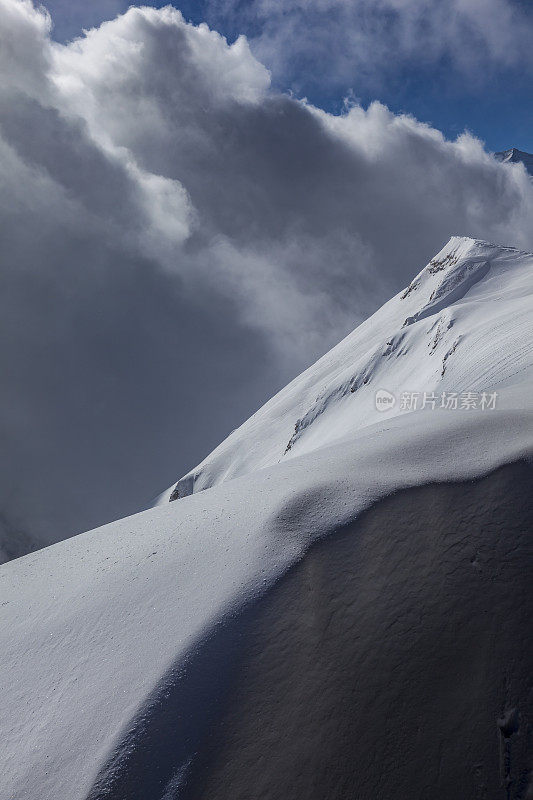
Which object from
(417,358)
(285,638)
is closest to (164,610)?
(285,638)

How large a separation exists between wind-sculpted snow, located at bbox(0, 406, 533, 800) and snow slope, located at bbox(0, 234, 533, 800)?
Answer: 0.9 inches

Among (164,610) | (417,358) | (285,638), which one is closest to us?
(285,638)

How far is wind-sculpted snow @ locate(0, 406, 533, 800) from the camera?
4.85 meters

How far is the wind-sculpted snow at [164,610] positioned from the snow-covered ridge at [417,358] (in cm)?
702

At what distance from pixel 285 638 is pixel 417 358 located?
25583 mm

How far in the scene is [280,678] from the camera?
5285 millimetres

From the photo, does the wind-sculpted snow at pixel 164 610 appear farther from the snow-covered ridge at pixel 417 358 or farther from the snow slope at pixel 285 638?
the snow-covered ridge at pixel 417 358

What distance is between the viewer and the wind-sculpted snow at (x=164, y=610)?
15.9 ft

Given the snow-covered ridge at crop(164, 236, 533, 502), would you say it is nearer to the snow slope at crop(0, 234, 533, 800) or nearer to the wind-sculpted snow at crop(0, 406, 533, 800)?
the wind-sculpted snow at crop(0, 406, 533, 800)

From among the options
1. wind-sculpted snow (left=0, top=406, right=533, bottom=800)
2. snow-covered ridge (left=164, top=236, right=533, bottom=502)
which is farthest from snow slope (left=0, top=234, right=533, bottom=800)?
snow-covered ridge (left=164, top=236, right=533, bottom=502)

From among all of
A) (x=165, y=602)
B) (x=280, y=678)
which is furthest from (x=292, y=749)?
(x=165, y=602)

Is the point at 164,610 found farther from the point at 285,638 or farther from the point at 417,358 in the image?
the point at 417,358

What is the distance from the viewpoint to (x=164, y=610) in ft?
20.0

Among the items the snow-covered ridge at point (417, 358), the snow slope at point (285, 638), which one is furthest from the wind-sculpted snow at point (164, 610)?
the snow-covered ridge at point (417, 358)
